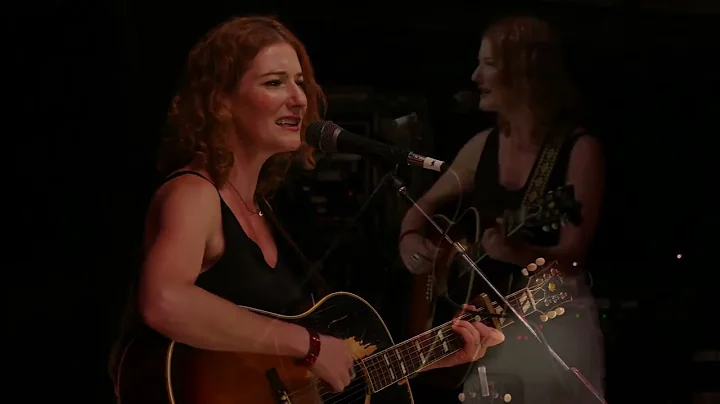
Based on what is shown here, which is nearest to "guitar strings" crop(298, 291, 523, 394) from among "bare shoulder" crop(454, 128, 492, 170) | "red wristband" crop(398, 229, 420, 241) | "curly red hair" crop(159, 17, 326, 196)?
"red wristband" crop(398, 229, 420, 241)

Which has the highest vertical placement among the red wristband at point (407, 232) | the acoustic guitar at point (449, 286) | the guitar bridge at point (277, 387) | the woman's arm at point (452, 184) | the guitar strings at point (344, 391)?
the woman's arm at point (452, 184)

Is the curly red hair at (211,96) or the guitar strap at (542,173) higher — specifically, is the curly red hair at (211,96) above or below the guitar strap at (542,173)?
above

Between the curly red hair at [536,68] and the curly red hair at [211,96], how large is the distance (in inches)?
20.5

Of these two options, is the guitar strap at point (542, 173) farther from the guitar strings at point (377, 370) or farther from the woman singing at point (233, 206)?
the woman singing at point (233, 206)

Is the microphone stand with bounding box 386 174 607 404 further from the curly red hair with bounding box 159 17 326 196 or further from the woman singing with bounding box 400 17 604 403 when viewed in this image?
the curly red hair with bounding box 159 17 326 196

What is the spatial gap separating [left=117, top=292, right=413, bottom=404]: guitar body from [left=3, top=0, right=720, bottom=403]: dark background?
0.27ft

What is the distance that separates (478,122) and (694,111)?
1.92ft

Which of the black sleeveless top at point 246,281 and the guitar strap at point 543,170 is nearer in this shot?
the black sleeveless top at point 246,281

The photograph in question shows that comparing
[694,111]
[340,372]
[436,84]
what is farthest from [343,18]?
[694,111]

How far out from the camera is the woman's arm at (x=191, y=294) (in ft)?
4.74

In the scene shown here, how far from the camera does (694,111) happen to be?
1.78m

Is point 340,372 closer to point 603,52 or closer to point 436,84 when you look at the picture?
point 436,84

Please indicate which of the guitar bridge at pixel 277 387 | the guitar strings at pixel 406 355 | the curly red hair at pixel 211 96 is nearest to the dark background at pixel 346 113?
the curly red hair at pixel 211 96

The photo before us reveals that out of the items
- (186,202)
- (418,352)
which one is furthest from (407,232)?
(186,202)
